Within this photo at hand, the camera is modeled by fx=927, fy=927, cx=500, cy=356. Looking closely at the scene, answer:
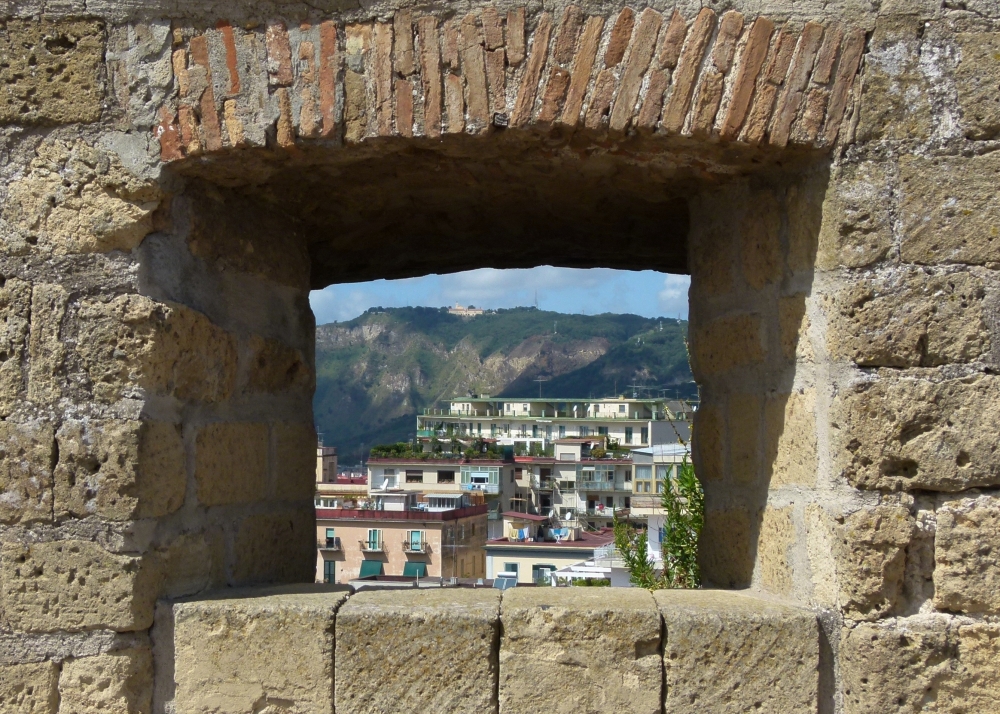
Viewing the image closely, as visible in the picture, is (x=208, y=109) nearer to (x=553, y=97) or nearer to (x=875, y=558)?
(x=553, y=97)

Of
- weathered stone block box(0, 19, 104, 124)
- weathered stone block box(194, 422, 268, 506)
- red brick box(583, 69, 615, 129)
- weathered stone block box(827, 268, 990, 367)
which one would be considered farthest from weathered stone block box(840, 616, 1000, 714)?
weathered stone block box(0, 19, 104, 124)

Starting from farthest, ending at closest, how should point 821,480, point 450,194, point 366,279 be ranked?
point 366,279 → point 450,194 → point 821,480

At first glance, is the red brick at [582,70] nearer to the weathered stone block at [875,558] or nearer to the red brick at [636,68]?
the red brick at [636,68]

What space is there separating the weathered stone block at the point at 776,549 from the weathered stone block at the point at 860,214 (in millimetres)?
685

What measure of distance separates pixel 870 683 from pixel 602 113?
1504 millimetres

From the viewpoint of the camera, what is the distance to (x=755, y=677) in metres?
2.22

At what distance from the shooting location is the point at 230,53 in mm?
2348

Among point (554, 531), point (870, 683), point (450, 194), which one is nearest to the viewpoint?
point (870, 683)

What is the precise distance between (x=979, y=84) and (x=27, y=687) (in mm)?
2785

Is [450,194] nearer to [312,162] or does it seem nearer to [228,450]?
[312,162]

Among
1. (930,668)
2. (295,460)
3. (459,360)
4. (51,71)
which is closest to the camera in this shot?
(930,668)

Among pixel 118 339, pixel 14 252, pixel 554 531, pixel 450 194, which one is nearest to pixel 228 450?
pixel 118 339

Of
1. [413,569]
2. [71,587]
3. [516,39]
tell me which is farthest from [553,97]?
[413,569]

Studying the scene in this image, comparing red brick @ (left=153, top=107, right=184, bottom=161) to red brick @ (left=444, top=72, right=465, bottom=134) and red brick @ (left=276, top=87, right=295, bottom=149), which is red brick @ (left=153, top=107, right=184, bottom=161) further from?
red brick @ (left=444, top=72, right=465, bottom=134)
